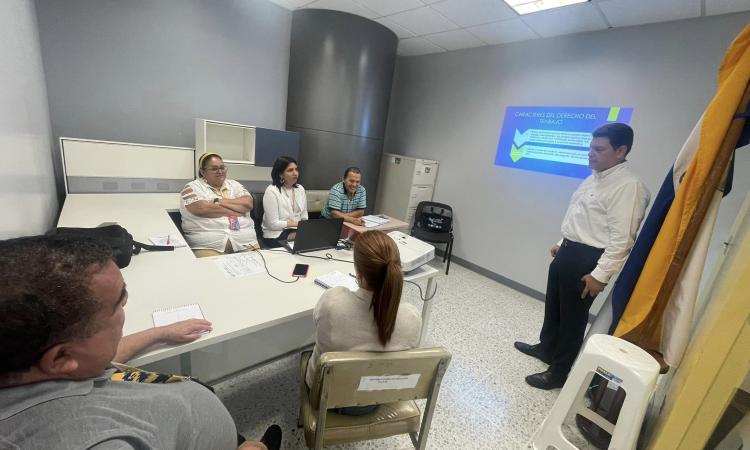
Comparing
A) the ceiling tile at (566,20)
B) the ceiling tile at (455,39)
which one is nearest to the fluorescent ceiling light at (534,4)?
the ceiling tile at (566,20)

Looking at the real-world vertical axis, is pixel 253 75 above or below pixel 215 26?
below

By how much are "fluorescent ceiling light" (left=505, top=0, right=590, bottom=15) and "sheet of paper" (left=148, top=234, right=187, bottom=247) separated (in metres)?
3.18

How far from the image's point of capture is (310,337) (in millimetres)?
1973

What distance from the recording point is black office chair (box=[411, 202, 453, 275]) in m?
3.90

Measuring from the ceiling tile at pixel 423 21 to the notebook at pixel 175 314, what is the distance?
10.6 ft

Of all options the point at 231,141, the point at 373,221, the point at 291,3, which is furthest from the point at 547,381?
the point at 291,3

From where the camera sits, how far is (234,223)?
7.70ft

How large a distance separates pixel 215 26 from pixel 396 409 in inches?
152

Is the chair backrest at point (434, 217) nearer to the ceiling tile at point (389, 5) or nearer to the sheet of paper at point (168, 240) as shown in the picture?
the ceiling tile at point (389, 5)

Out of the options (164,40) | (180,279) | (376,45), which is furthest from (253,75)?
(180,279)

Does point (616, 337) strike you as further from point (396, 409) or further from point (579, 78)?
point (579, 78)

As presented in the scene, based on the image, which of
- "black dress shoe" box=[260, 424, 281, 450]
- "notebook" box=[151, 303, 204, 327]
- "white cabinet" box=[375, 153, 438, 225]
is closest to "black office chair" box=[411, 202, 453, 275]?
"white cabinet" box=[375, 153, 438, 225]

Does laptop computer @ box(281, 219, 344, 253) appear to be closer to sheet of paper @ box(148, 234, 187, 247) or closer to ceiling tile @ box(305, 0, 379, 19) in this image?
sheet of paper @ box(148, 234, 187, 247)

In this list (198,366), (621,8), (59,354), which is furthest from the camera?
(621,8)
